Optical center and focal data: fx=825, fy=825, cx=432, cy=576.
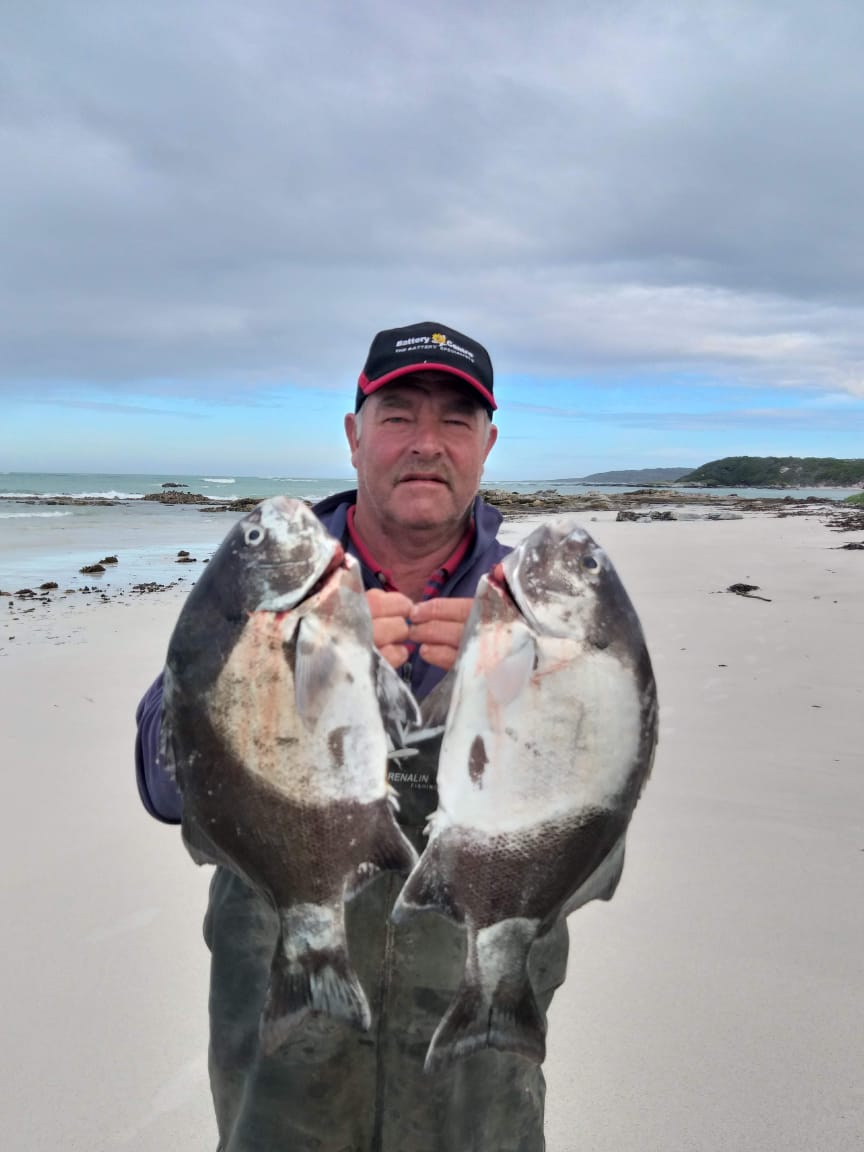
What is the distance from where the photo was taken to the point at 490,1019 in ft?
6.78

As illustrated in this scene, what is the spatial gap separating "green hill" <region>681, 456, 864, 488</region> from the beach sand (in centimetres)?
7852

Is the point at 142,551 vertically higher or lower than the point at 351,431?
lower

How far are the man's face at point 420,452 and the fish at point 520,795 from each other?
1.08m

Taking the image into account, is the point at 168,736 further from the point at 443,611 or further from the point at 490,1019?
the point at 490,1019

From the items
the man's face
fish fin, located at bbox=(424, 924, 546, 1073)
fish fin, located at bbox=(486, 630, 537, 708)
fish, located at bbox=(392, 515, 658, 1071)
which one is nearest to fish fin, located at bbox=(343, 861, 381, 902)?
fish, located at bbox=(392, 515, 658, 1071)

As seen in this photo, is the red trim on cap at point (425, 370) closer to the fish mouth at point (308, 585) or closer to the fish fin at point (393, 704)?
the fish mouth at point (308, 585)

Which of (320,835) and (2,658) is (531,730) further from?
(2,658)

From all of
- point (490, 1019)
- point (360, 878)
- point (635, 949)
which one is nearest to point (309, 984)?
point (360, 878)

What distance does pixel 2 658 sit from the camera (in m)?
8.46

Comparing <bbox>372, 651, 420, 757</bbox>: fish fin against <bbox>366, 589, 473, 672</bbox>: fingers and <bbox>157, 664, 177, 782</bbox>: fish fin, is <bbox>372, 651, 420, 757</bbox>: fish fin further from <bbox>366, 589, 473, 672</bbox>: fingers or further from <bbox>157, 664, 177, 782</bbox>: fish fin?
<bbox>157, 664, 177, 782</bbox>: fish fin

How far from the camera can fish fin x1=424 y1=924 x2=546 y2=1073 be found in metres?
2.05

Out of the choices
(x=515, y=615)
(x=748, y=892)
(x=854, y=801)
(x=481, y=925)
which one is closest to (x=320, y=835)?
(x=481, y=925)

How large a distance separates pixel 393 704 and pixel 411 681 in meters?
0.83

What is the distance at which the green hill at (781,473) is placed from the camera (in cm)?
8331
